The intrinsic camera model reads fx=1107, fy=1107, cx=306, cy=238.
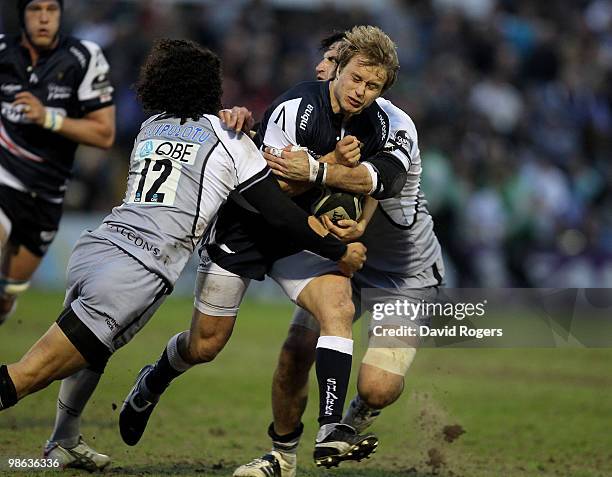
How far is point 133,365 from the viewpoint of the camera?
11688 mm

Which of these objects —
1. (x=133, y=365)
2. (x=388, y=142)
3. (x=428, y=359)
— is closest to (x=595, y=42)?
(x=428, y=359)

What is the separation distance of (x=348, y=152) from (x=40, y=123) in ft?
11.6

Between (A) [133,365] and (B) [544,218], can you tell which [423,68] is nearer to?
(B) [544,218]

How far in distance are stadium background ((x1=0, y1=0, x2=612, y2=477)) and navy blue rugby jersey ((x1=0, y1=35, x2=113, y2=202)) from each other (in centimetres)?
206

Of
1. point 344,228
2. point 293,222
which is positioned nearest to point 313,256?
point 344,228

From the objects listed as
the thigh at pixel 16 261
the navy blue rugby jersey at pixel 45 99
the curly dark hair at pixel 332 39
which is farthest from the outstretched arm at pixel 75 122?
the curly dark hair at pixel 332 39

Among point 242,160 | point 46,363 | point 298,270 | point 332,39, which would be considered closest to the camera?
point 46,363

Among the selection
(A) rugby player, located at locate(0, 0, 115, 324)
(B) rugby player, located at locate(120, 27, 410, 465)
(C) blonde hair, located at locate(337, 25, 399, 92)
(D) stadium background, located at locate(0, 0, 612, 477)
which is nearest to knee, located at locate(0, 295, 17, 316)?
(A) rugby player, located at locate(0, 0, 115, 324)

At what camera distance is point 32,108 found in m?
9.12

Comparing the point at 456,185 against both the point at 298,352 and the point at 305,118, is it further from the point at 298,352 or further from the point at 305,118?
the point at 305,118

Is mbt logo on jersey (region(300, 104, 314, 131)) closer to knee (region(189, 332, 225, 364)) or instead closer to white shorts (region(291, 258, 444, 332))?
white shorts (region(291, 258, 444, 332))

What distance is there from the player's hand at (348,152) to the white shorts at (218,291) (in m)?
1.09

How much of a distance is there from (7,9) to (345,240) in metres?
12.4

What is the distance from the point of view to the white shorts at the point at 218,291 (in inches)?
283
